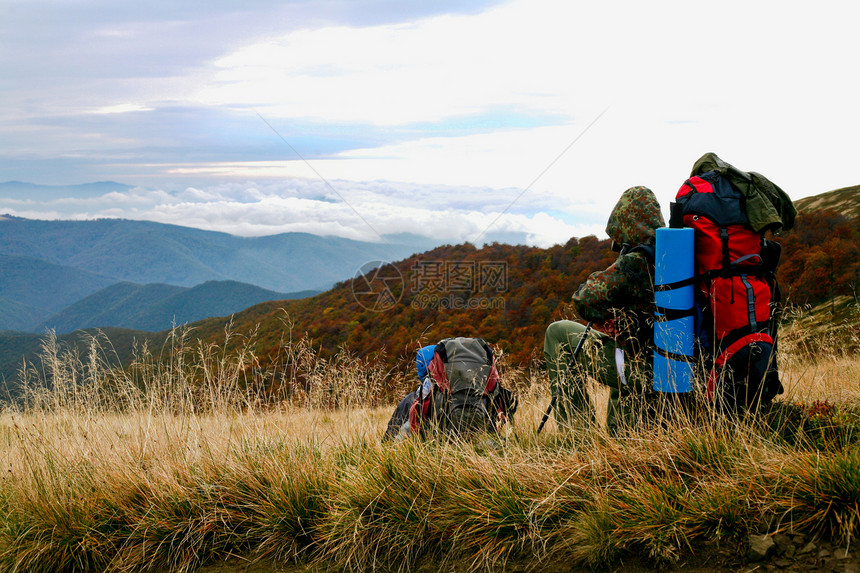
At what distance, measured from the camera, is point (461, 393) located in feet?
12.7

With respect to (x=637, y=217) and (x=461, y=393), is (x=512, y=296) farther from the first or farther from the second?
(x=637, y=217)

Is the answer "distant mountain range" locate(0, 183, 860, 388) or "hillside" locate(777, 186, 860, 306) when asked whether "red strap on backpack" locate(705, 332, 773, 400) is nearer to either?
"distant mountain range" locate(0, 183, 860, 388)

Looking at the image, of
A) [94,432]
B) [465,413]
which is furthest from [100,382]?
[465,413]

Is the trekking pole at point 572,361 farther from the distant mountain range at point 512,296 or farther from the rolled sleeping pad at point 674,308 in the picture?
the distant mountain range at point 512,296

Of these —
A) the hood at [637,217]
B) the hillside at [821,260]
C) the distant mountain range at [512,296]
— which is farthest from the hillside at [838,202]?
the hood at [637,217]

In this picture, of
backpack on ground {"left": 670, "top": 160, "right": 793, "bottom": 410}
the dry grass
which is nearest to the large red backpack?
backpack on ground {"left": 670, "top": 160, "right": 793, "bottom": 410}

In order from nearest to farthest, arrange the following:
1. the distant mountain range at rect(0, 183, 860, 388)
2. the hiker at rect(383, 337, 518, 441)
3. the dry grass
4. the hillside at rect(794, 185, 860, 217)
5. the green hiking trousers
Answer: the dry grass
the green hiking trousers
the hiker at rect(383, 337, 518, 441)
the distant mountain range at rect(0, 183, 860, 388)
the hillside at rect(794, 185, 860, 217)

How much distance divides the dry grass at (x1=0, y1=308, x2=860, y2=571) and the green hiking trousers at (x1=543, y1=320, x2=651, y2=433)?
0.65 feet

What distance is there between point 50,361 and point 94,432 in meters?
0.96

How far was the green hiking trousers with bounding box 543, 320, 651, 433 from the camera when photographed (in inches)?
125

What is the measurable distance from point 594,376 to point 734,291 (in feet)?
3.41

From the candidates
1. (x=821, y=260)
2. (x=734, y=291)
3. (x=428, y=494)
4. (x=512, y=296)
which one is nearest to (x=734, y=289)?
(x=734, y=291)

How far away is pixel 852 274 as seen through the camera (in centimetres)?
1636

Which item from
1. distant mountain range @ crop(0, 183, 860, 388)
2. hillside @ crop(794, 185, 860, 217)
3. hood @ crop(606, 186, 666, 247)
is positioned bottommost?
distant mountain range @ crop(0, 183, 860, 388)
